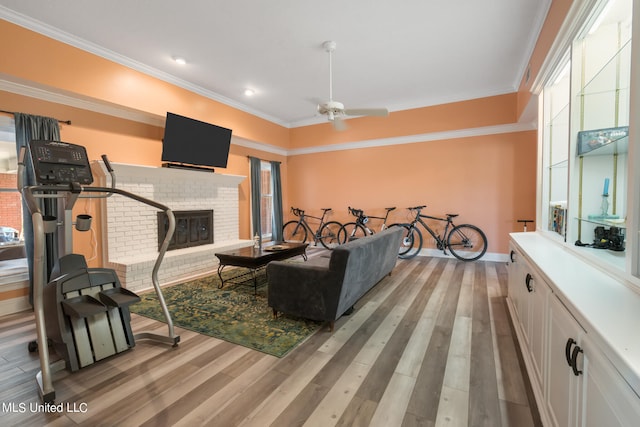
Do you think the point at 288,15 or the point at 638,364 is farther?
the point at 288,15

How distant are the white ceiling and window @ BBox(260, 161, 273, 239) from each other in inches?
93.4

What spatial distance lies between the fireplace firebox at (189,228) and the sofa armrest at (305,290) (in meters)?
2.68

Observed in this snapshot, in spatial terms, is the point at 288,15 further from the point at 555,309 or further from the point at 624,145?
the point at 555,309

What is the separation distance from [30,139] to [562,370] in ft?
15.7

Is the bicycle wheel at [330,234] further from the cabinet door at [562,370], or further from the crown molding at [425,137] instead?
the cabinet door at [562,370]

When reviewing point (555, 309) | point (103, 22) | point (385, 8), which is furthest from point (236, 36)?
point (555, 309)

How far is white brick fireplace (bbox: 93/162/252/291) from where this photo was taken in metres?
3.82

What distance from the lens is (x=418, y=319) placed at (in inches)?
109

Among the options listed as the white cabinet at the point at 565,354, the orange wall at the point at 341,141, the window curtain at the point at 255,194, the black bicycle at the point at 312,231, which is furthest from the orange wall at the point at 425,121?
the white cabinet at the point at 565,354

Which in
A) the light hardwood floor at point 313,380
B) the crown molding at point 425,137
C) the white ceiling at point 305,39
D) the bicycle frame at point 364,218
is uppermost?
the white ceiling at point 305,39

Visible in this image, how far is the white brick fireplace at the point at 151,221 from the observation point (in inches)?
150

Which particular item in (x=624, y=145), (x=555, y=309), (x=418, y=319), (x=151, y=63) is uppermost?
(x=151, y=63)

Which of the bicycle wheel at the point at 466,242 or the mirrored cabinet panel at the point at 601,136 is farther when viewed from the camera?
the bicycle wheel at the point at 466,242

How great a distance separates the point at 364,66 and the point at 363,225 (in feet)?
10.5
